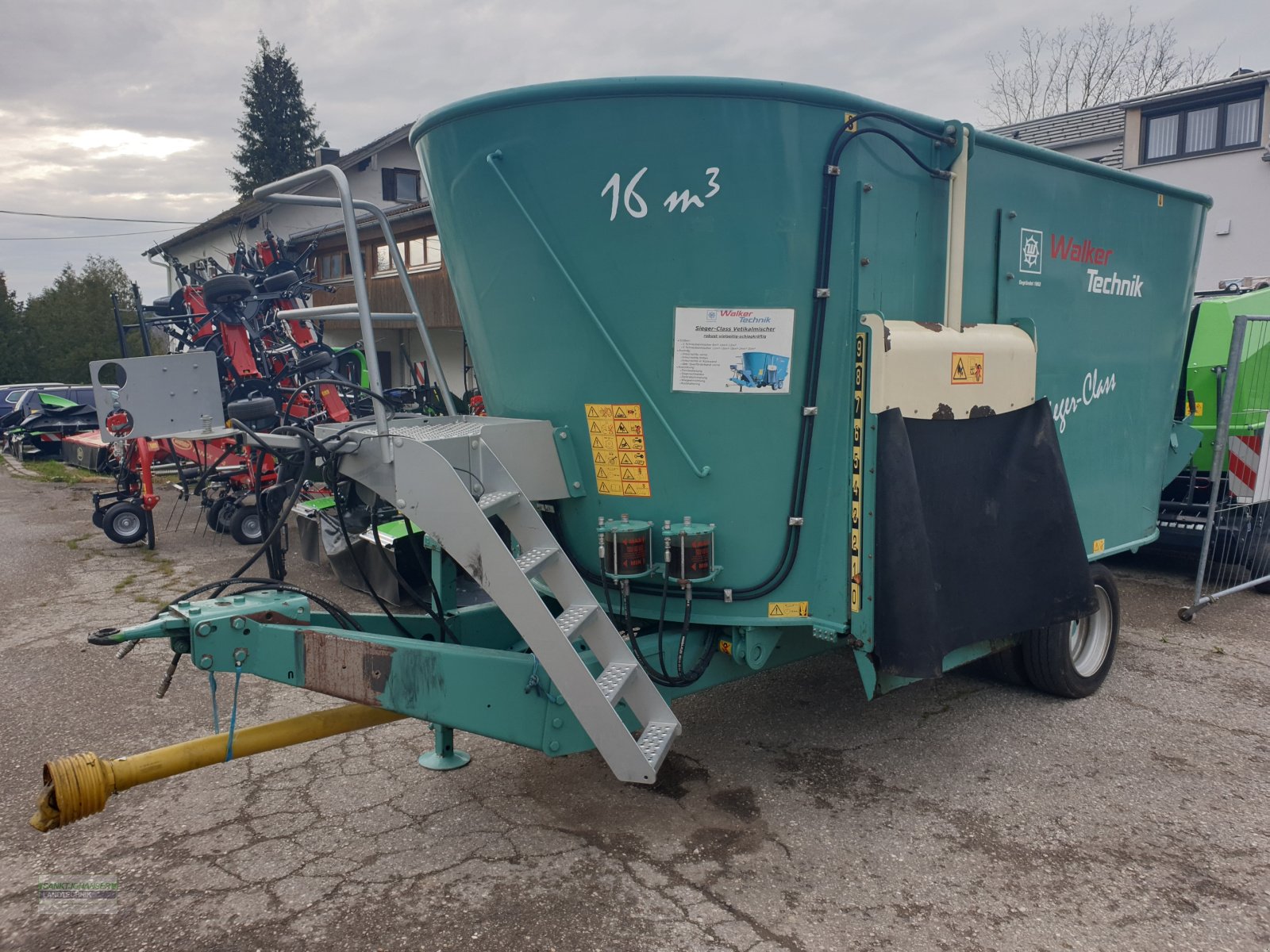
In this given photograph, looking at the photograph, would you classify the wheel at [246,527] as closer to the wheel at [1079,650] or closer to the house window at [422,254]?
the wheel at [1079,650]

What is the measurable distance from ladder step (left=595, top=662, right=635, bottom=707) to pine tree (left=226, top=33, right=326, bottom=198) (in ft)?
156

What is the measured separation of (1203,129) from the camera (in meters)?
19.1

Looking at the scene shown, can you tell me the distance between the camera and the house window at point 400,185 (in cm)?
2342

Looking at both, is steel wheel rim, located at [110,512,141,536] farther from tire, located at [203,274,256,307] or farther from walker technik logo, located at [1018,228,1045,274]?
walker technik logo, located at [1018,228,1045,274]

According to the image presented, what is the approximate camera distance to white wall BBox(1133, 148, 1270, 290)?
57.2 ft

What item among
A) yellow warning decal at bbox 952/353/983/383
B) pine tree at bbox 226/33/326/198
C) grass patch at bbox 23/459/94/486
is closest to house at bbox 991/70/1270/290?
yellow warning decal at bbox 952/353/983/383

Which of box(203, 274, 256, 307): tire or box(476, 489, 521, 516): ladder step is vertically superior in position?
box(203, 274, 256, 307): tire

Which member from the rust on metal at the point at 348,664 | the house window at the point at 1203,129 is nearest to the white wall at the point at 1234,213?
the house window at the point at 1203,129

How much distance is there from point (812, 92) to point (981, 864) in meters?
2.78

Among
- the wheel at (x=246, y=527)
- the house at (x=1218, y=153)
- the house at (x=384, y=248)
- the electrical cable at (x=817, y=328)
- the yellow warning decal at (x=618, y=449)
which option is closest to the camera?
the electrical cable at (x=817, y=328)

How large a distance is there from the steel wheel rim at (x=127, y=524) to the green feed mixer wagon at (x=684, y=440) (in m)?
7.46

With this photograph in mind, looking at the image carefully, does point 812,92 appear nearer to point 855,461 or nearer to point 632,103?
point 632,103

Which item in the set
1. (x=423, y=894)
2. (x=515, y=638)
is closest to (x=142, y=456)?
(x=515, y=638)

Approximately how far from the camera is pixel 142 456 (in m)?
9.97
